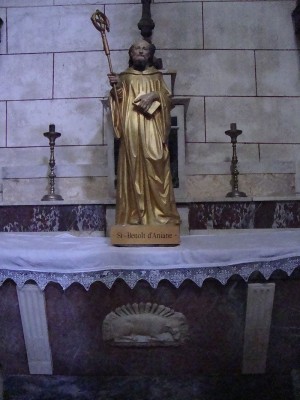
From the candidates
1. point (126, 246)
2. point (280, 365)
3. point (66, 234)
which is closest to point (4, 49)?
point (66, 234)

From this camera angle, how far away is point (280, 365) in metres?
2.53

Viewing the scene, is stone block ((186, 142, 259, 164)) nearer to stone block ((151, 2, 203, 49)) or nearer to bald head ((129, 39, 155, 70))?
stone block ((151, 2, 203, 49))

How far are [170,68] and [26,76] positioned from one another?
4.18ft

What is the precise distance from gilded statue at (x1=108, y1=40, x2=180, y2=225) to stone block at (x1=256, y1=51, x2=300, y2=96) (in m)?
1.39

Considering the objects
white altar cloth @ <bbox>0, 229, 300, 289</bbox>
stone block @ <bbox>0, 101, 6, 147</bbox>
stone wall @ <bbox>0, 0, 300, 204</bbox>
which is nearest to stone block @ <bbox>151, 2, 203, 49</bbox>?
stone wall @ <bbox>0, 0, 300, 204</bbox>

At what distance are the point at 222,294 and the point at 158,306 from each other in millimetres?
348

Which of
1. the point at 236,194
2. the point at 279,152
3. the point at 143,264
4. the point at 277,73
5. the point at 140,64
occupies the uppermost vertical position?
the point at 277,73

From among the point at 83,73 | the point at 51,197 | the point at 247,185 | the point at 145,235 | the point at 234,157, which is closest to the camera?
the point at 145,235

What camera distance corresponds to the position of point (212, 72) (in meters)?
4.12

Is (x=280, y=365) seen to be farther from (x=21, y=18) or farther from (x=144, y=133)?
(x=21, y=18)

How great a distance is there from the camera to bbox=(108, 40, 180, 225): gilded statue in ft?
9.45

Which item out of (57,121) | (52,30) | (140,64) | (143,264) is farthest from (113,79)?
(52,30)

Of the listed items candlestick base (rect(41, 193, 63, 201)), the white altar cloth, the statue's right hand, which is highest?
the statue's right hand

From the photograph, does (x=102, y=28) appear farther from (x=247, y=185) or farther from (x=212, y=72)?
(x=247, y=185)
